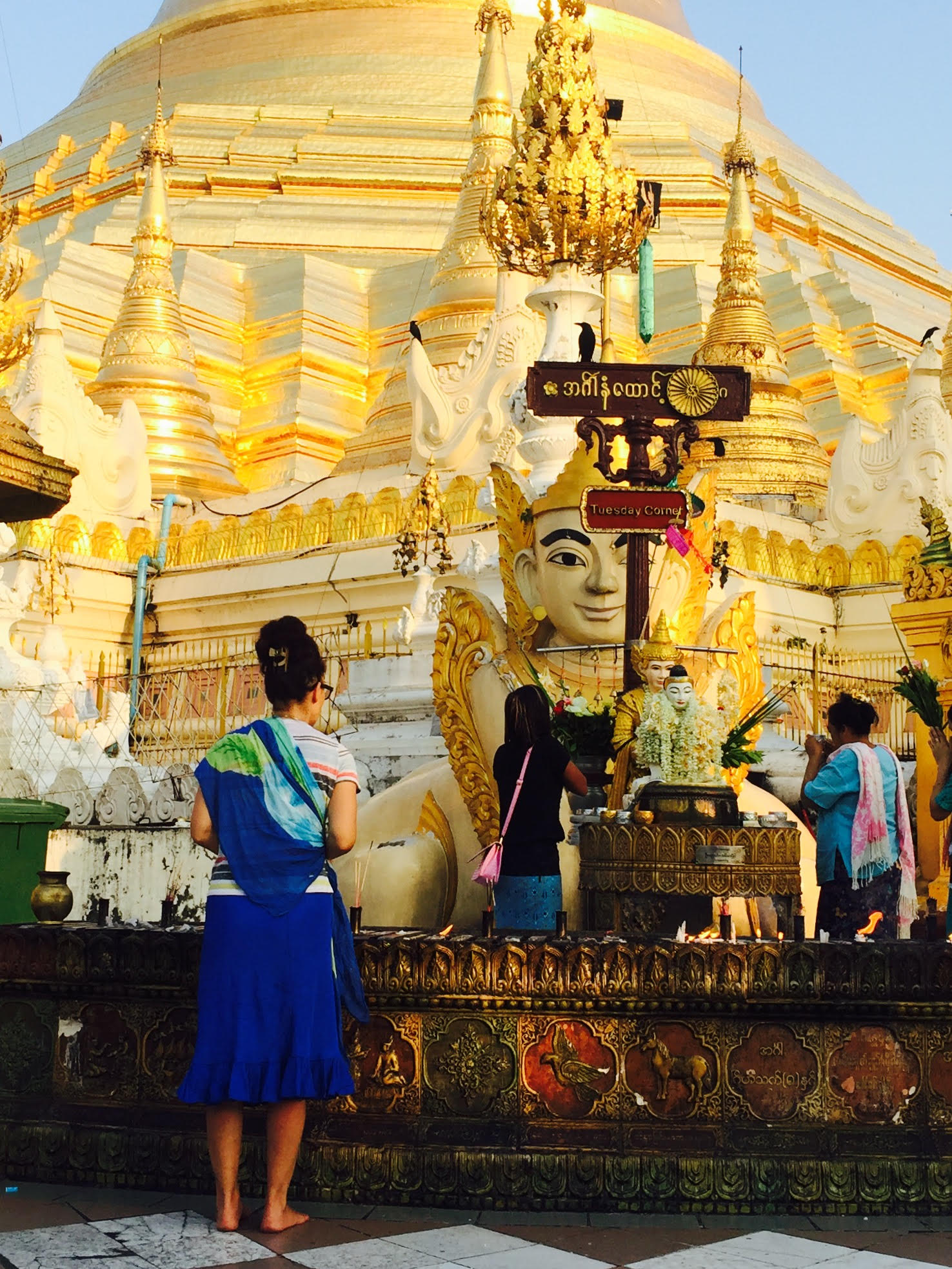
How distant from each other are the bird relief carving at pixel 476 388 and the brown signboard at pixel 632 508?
32.8 feet

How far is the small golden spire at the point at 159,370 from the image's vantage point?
1869 centimetres

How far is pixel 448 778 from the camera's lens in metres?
5.54

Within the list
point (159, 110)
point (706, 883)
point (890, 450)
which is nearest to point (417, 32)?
point (159, 110)

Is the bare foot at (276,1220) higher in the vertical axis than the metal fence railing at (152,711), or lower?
lower

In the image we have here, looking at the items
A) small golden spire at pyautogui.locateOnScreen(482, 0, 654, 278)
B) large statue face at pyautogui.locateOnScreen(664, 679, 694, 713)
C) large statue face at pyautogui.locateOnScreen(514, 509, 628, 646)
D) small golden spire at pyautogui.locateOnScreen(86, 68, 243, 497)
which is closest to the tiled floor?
large statue face at pyautogui.locateOnScreen(664, 679, 694, 713)

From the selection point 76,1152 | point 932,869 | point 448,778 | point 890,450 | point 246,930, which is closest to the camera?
point 246,930

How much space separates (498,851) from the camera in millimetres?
4277

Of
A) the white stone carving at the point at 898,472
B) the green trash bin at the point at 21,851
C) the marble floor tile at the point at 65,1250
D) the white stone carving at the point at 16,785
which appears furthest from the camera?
the white stone carving at the point at 898,472

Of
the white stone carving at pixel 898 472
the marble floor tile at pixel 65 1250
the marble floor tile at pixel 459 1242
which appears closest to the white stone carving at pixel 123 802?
the marble floor tile at pixel 65 1250

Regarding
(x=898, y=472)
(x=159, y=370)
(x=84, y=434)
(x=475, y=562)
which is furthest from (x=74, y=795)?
(x=159, y=370)

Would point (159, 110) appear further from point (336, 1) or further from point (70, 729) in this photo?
point (70, 729)

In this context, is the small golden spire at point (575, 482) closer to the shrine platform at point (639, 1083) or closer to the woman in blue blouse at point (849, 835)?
the woman in blue blouse at point (849, 835)

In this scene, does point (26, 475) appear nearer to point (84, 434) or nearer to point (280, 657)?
point (280, 657)

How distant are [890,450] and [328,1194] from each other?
13.8 meters
